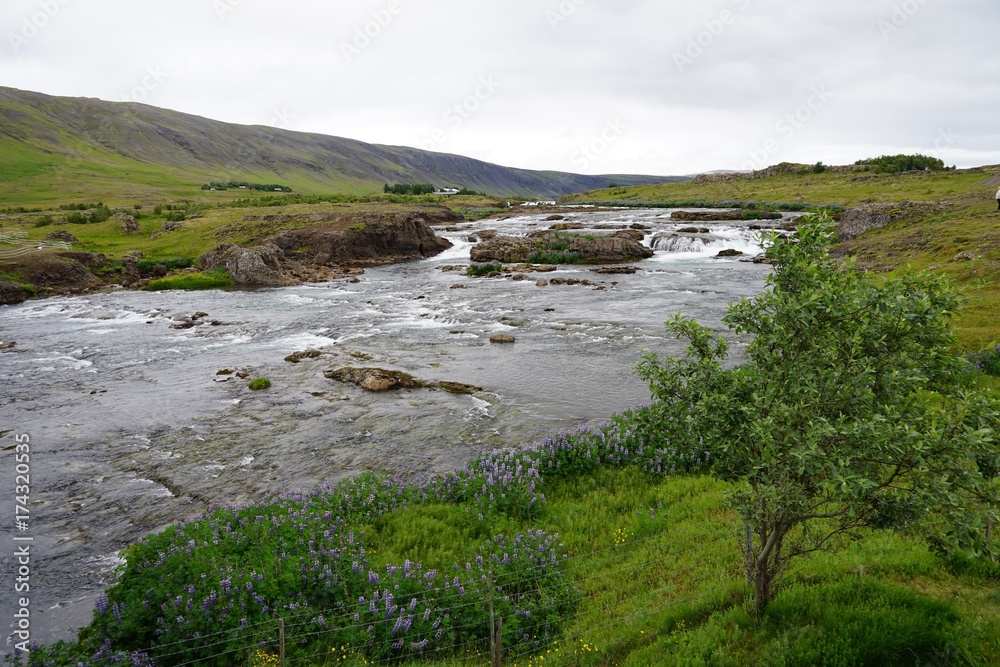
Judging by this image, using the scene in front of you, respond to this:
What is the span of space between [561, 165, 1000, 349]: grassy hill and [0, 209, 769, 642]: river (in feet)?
37.8

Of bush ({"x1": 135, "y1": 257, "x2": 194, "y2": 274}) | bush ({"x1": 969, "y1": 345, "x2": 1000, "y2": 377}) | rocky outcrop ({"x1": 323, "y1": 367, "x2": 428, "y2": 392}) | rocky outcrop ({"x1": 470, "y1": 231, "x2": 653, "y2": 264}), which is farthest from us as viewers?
rocky outcrop ({"x1": 470, "y1": 231, "x2": 653, "y2": 264})

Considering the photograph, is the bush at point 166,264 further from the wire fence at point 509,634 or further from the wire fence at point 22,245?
the wire fence at point 509,634

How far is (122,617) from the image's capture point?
8.74 metres

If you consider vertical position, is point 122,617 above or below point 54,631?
above

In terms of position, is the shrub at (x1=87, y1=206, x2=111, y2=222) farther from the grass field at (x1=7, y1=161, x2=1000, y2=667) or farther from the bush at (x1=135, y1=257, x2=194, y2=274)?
the grass field at (x1=7, y1=161, x2=1000, y2=667)

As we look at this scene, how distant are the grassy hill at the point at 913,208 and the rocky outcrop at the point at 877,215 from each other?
234 mm

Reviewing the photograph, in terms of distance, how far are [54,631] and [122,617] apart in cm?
209

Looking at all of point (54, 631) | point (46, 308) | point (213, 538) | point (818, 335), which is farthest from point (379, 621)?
point (46, 308)

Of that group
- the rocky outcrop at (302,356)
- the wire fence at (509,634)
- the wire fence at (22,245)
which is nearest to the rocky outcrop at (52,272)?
the wire fence at (22,245)

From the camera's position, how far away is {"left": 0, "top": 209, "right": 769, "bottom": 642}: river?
14.0 meters

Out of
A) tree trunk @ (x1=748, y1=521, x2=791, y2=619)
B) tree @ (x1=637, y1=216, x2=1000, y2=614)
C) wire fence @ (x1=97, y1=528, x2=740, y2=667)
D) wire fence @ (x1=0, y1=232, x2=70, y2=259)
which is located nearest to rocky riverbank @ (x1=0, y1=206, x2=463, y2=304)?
wire fence @ (x1=0, y1=232, x2=70, y2=259)

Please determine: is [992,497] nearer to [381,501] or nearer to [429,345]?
[381,501]

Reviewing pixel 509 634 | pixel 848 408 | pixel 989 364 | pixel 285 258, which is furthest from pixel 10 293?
pixel 989 364

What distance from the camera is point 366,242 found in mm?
64875
